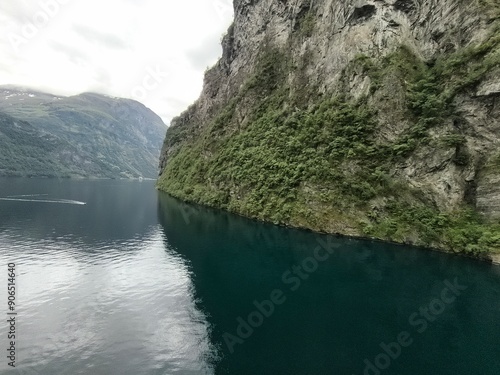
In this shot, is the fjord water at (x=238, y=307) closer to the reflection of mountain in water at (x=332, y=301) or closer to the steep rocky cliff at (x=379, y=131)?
the reflection of mountain in water at (x=332, y=301)

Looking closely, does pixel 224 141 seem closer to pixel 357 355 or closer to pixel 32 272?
pixel 32 272

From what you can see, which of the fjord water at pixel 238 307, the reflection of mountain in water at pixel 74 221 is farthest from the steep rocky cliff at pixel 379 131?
the reflection of mountain in water at pixel 74 221

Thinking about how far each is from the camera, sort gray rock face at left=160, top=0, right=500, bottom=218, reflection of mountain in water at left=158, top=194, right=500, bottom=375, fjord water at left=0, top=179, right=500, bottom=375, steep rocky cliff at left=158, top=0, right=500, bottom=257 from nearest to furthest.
Answer: 1. fjord water at left=0, top=179, right=500, bottom=375
2. reflection of mountain in water at left=158, top=194, right=500, bottom=375
3. gray rock face at left=160, top=0, right=500, bottom=218
4. steep rocky cliff at left=158, top=0, right=500, bottom=257

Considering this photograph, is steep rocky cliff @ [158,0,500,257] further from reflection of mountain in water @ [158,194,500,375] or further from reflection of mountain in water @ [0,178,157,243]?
reflection of mountain in water @ [0,178,157,243]

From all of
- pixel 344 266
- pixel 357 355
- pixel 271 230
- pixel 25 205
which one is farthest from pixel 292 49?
pixel 357 355

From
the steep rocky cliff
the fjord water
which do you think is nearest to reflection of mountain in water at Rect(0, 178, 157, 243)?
the fjord water

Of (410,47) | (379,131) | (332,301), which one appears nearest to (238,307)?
(332,301)

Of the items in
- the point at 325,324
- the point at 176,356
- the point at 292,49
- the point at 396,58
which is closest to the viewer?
the point at 176,356
